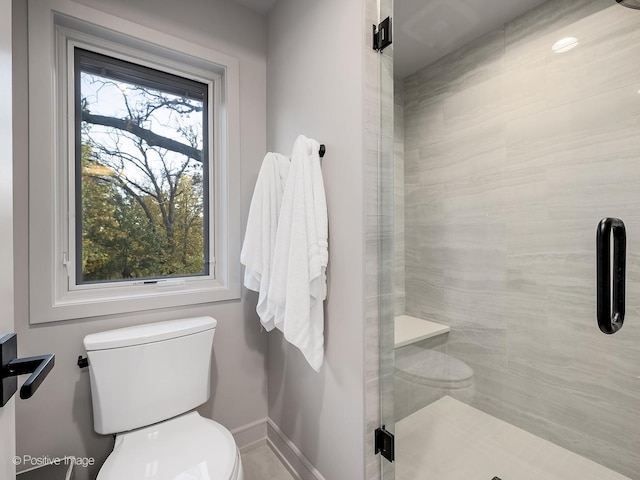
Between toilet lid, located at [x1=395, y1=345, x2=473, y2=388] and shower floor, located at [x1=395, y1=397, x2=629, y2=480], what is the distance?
0.32 feet

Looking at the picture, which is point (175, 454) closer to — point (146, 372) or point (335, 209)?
point (146, 372)

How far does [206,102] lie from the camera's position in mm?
1670

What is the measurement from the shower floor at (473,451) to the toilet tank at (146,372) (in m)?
0.90

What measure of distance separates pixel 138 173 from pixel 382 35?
126 centimetres

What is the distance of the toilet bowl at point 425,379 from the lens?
48.6 inches

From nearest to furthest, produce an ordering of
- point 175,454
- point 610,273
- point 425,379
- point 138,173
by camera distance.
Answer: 1. point 175,454
2. point 610,273
3. point 425,379
4. point 138,173

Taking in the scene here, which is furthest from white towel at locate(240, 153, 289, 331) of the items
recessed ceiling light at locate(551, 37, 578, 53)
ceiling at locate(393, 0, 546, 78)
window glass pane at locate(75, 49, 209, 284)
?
recessed ceiling light at locate(551, 37, 578, 53)

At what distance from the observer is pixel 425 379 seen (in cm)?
138

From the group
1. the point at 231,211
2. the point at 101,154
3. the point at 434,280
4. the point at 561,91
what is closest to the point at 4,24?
the point at 101,154

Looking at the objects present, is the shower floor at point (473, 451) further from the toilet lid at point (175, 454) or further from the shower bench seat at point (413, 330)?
the toilet lid at point (175, 454)

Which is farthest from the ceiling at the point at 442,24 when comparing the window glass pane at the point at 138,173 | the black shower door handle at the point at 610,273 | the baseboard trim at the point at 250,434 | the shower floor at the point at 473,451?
the baseboard trim at the point at 250,434

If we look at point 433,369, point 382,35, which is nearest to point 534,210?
point 433,369

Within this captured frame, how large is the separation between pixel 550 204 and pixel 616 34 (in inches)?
25.7

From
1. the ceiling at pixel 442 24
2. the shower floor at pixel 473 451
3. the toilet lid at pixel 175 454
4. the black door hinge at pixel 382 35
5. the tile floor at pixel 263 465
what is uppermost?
the ceiling at pixel 442 24
